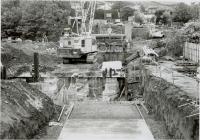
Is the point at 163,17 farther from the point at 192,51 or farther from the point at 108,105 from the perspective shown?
the point at 108,105

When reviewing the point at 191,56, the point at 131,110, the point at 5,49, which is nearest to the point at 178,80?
the point at 131,110

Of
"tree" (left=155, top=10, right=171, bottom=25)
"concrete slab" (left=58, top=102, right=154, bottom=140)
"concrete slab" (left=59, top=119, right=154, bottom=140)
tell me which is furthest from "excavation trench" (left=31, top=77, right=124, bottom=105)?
"tree" (left=155, top=10, right=171, bottom=25)

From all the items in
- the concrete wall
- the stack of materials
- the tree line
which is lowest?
the stack of materials

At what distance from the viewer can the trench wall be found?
1266 centimetres

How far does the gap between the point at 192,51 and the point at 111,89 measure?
10611 mm

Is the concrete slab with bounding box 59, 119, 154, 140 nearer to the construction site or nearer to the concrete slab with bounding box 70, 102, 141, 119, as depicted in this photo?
the construction site

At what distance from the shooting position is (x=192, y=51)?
116 ft

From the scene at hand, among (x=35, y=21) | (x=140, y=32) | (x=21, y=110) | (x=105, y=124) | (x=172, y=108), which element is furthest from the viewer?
(x=140, y=32)

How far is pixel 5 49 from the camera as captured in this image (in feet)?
142

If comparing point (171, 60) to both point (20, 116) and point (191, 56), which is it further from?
point (20, 116)

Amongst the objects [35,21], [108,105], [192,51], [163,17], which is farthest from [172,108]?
[163,17]

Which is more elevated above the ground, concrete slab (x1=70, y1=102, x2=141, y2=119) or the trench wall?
the trench wall

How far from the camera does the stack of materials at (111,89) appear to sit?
29.1 m

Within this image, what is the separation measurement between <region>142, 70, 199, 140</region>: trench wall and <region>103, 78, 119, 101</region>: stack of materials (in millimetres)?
6733
